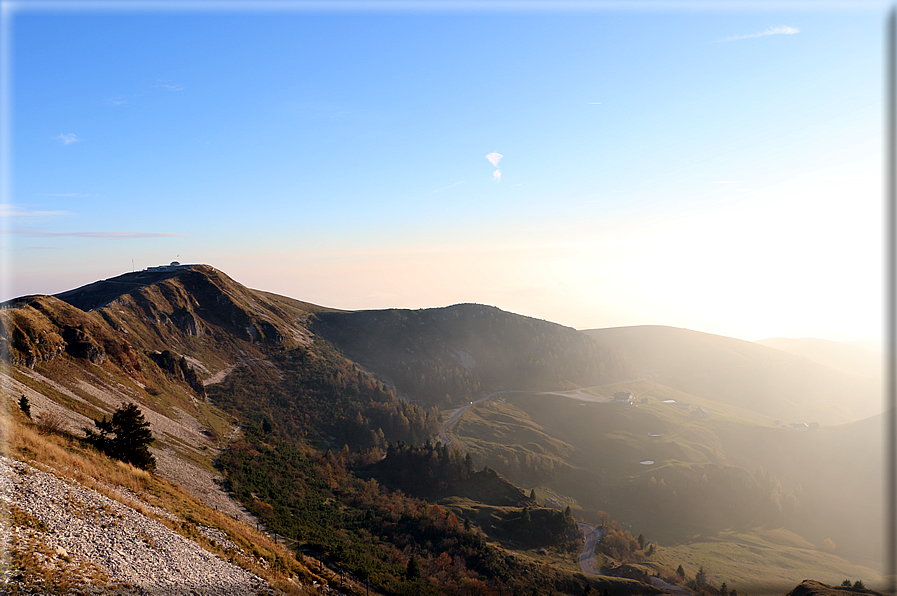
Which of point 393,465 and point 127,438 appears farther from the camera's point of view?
point 393,465

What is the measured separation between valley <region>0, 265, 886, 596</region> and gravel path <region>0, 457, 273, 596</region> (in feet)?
1.28

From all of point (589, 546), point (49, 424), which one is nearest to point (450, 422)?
point (589, 546)

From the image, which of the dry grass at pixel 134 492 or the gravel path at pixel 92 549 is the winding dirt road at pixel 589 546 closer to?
the dry grass at pixel 134 492

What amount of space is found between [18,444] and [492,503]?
93.1 m

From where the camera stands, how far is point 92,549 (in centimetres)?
2306

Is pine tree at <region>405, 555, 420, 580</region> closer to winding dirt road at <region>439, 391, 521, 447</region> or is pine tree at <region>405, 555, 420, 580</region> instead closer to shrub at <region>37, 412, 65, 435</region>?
shrub at <region>37, 412, 65, 435</region>

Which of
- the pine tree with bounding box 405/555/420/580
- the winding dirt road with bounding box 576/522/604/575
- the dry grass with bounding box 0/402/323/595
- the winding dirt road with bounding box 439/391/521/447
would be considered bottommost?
the winding dirt road with bounding box 576/522/604/575

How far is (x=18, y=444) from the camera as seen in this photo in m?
29.5

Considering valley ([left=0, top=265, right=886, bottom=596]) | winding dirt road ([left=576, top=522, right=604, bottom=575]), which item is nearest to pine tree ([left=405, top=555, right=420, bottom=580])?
valley ([left=0, top=265, right=886, bottom=596])

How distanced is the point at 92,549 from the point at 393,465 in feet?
316

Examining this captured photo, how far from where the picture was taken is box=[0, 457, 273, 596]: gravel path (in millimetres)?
20141

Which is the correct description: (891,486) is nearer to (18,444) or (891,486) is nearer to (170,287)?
(18,444)

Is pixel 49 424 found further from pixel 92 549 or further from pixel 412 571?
pixel 412 571

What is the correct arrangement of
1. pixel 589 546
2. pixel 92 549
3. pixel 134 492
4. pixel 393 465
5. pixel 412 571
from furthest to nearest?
pixel 393 465 < pixel 589 546 < pixel 412 571 < pixel 134 492 < pixel 92 549
